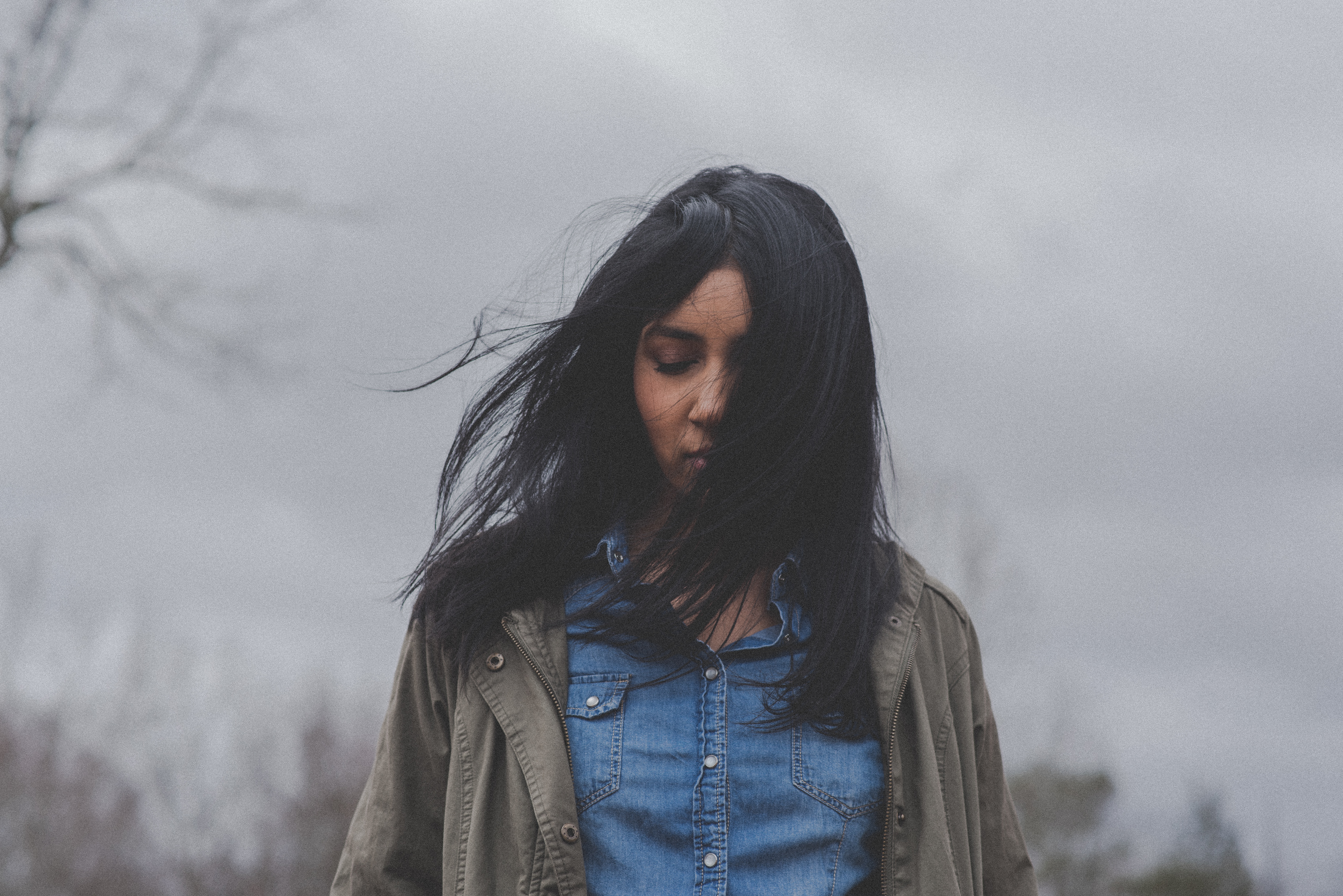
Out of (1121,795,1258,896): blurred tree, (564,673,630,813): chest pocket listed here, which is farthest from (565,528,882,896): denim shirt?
(1121,795,1258,896): blurred tree

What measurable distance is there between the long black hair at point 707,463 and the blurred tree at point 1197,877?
2581 centimetres

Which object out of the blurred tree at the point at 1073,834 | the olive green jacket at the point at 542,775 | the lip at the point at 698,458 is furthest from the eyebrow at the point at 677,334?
the blurred tree at the point at 1073,834

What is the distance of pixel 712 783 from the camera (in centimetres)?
215

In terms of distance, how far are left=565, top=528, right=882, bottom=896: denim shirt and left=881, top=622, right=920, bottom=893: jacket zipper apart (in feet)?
0.10

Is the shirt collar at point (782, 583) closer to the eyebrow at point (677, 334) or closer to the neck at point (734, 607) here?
the neck at point (734, 607)

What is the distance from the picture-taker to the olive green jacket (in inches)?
85.6

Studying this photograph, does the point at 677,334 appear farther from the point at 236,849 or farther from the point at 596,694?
the point at 236,849

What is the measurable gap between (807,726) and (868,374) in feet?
2.18

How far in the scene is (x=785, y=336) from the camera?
2.30 metres

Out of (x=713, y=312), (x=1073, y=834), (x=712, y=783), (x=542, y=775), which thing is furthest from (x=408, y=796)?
(x=1073, y=834)

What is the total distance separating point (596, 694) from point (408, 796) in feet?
1.32

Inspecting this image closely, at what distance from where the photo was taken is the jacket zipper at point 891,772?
2.20 meters

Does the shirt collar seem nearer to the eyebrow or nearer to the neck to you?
the neck

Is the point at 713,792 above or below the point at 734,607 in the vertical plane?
below
